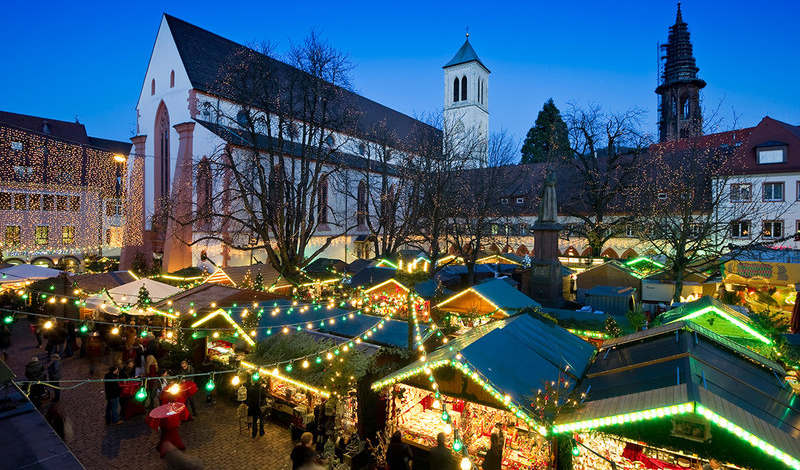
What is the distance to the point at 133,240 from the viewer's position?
98.7 ft

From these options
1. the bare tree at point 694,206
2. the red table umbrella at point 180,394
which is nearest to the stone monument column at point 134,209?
the red table umbrella at point 180,394

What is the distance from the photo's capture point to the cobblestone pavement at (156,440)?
7.88 metres

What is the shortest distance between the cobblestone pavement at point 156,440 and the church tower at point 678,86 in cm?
5460

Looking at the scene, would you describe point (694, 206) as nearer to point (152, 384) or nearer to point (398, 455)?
point (398, 455)

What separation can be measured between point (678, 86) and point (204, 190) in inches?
2168

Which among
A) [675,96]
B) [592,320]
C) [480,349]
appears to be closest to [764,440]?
[480,349]

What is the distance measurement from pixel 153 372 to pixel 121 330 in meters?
5.41

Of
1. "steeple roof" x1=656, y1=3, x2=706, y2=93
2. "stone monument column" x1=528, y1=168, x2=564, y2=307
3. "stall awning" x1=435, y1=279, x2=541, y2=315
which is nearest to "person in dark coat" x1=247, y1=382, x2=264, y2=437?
"stall awning" x1=435, y1=279, x2=541, y2=315

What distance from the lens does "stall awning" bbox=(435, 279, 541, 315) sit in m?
12.2

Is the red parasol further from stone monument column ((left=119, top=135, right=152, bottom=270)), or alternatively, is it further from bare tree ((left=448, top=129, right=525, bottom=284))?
stone monument column ((left=119, top=135, right=152, bottom=270))

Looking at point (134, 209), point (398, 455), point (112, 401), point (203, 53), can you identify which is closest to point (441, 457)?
point (398, 455)

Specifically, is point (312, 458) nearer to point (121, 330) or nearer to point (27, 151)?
point (121, 330)

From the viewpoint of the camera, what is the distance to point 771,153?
2769cm

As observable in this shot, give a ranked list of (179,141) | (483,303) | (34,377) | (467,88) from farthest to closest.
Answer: (467,88)
(179,141)
(483,303)
(34,377)
